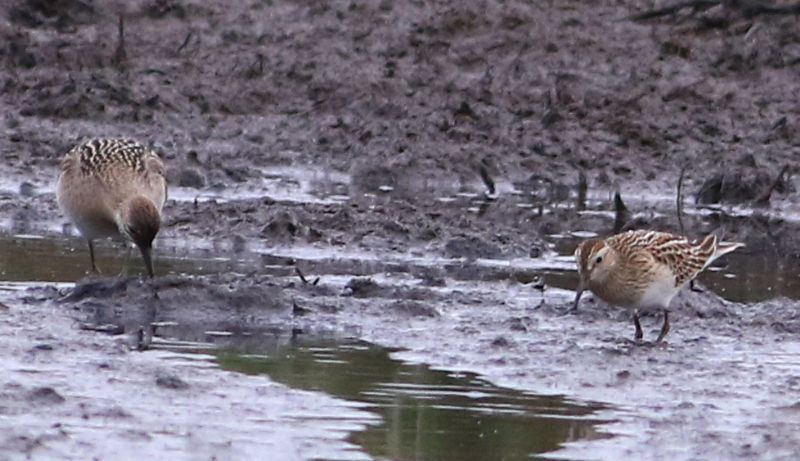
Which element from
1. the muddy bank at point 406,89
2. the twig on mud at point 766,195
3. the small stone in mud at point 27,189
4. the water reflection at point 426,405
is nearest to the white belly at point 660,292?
the water reflection at point 426,405

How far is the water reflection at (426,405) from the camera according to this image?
8461 mm

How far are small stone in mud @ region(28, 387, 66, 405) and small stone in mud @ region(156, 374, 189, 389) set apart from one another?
1.83ft

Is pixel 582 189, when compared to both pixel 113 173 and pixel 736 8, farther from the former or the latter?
pixel 113 173

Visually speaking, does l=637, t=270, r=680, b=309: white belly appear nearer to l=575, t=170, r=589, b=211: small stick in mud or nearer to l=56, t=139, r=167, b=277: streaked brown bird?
l=56, t=139, r=167, b=277: streaked brown bird

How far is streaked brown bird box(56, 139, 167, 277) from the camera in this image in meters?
12.0

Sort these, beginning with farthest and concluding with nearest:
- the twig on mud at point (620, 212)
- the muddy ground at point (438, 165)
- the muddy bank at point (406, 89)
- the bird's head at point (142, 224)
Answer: the muddy bank at point (406, 89)
the twig on mud at point (620, 212)
the bird's head at point (142, 224)
the muddy ground at point (438, 165)

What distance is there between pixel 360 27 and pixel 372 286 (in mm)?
9377

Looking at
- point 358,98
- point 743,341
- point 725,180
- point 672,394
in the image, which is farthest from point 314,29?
point 672,394

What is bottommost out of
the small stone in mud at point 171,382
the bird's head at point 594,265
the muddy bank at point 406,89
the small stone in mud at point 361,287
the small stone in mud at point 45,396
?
the small stone in mud at point 45,396

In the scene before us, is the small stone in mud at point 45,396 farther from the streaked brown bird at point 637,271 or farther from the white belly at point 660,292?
the white belly at point 660,292

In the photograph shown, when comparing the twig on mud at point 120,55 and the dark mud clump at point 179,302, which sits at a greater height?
the twig on mud at point 120,55

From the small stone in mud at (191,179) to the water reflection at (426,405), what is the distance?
6089mm

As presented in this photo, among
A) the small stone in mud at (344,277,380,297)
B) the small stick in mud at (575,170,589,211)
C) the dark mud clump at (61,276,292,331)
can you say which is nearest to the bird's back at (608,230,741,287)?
the small stone in mud at (344,277,380,297)

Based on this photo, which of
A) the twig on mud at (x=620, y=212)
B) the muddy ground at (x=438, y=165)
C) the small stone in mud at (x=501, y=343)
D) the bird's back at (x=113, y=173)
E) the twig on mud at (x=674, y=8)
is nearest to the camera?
the muddy ground at (x=438, y=165)
